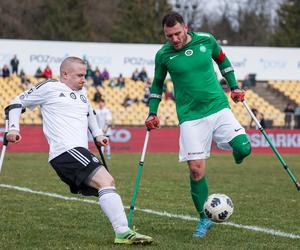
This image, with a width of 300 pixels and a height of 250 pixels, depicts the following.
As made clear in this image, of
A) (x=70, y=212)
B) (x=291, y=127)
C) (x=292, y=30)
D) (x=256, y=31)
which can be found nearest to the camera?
(x=70, y=212)

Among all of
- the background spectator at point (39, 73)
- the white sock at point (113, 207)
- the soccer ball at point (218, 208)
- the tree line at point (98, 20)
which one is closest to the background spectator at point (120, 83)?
the background spectator at point (39, 73)

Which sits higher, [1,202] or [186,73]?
[186,73]

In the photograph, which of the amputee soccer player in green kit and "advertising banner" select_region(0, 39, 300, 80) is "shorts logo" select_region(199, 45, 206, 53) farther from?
"advertising banner" select_region(0, 39, 300, 80)

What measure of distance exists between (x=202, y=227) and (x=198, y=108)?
1309mm

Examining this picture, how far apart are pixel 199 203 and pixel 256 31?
68.5 m

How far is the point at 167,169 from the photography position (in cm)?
1936

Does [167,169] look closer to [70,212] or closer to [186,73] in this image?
[70,212]

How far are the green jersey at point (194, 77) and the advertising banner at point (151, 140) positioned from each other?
63.4 feet

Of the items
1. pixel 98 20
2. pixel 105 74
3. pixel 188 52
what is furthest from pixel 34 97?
pixel 98 20

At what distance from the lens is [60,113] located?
7496 millimetres

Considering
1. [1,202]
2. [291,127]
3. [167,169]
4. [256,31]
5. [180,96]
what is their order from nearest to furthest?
[180,96] < [1,202] < [167,169] < [291,127] < [256,31]

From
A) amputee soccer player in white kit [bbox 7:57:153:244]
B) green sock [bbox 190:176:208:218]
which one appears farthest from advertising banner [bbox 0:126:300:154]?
amputee soccer player in white kit [bbox 7:57:153:244]

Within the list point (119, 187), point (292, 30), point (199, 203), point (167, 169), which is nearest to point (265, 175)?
point (167, 169)

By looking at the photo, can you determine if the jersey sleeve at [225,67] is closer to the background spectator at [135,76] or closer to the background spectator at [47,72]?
the background spectator at [47,72]
